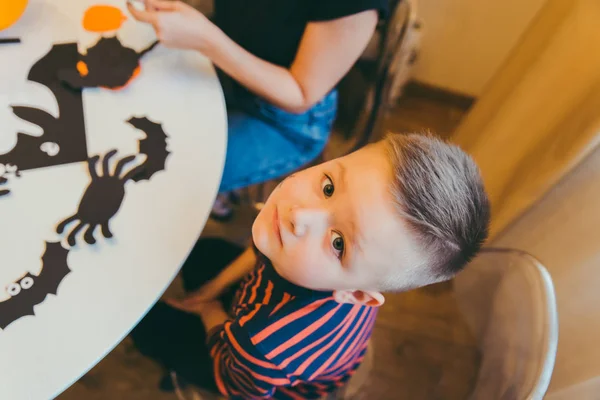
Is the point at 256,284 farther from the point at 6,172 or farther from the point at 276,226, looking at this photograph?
the point at 6,172

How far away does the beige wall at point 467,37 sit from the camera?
1.61m

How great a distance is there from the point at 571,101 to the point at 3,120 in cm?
103

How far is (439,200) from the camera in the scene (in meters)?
0.56

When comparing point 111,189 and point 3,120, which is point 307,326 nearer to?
point 111,189

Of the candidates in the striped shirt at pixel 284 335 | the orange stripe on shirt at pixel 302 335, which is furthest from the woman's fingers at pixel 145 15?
the orange stripe on shirt at pixel 302 335

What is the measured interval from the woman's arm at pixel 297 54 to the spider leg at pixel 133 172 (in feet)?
0.77

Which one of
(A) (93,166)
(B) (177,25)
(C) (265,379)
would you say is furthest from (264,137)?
(C) (265,379)

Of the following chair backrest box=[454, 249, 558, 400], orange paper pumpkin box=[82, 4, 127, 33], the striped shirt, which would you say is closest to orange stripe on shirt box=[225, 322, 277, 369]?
the striped shirt

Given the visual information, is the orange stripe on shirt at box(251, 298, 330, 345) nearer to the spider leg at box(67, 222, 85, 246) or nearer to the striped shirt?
the striped shirt

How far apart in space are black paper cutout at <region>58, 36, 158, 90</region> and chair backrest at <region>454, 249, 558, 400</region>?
0.67 meters

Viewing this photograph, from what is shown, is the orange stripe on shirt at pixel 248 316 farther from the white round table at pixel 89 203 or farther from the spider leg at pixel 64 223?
the spider leg at pixel 64 223

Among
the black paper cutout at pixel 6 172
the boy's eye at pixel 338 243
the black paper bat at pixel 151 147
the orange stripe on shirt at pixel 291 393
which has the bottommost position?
the orange stripe on shirt at pixel 291 393

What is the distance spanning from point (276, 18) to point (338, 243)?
1.65 feet

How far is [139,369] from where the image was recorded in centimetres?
123
